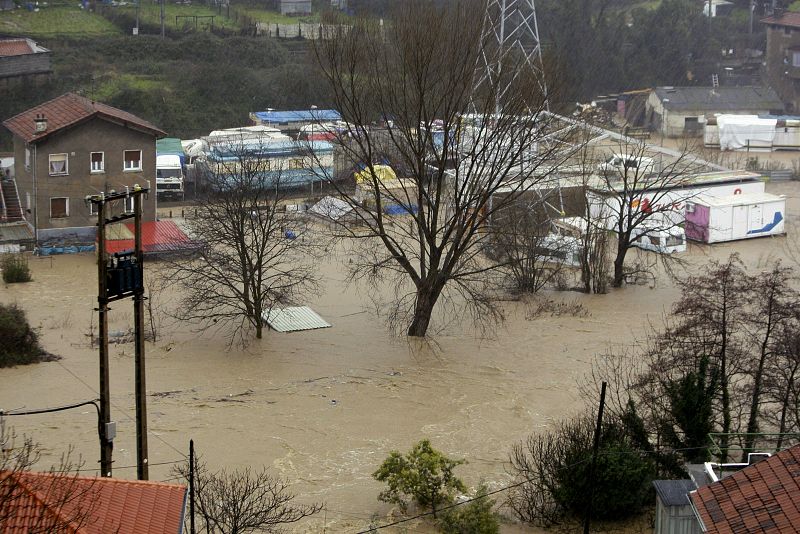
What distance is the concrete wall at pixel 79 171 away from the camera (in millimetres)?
30078

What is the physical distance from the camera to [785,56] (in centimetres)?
6016

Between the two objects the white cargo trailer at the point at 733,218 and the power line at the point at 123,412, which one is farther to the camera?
the white cargo trailer at the point at 733,218

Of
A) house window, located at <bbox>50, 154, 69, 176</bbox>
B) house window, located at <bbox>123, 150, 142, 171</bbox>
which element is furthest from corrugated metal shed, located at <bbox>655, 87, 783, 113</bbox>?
house window, located at <bbox>50, 154, 69, 176</bbox>

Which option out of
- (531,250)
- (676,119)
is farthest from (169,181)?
(676,119)

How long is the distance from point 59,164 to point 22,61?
19516 millimetres

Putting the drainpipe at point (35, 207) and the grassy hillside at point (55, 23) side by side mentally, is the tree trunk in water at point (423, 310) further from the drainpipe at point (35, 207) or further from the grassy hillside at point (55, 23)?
the grassy hillside at point (55, 23)

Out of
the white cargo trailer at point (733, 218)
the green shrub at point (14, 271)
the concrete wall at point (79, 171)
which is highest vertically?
the concrete wall at point (79, 171)

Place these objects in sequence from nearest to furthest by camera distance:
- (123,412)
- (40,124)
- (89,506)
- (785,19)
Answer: (89,506) < (123,412) < (40,124) < (785,19)

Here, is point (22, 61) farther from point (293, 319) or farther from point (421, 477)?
point (421, 477)

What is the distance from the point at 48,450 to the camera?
642 inches

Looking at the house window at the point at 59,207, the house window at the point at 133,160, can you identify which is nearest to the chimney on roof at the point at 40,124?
the house window at the point at 59,207

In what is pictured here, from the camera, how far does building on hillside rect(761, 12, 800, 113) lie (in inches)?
2308

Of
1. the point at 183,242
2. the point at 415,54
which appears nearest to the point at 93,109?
the point at 183,242

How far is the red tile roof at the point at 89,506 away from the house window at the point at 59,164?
21.6 metres
